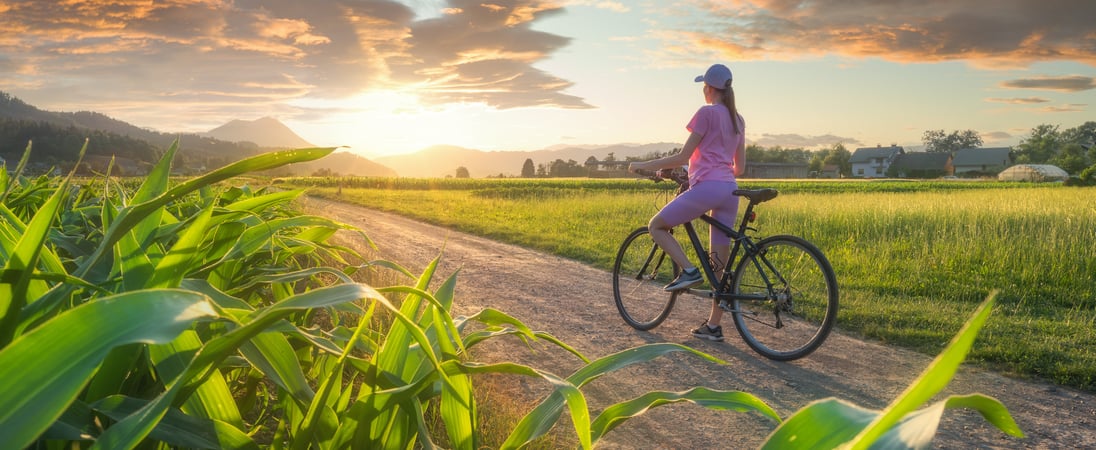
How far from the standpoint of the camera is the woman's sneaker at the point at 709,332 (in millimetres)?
5918

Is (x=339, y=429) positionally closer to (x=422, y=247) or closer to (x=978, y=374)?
(x=978, y=374)

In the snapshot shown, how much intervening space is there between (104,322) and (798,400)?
14.3ft

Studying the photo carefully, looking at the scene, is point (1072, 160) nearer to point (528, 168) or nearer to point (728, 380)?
point (528, 168)

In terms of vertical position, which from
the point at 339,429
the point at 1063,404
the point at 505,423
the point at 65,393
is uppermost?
the point at 65,393

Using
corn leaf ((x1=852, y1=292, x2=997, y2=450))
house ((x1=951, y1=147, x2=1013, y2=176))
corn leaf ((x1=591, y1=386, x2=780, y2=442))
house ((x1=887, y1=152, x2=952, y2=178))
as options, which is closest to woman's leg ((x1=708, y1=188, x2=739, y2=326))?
corn leaf ((x1=591, y1=386, x2=780, y2=442))

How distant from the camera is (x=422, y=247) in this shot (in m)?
11.9

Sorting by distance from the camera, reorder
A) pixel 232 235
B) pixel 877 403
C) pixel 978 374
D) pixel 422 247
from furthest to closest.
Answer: pixel 422 247, pixel 978 374, pixel 877 403, pixel 232 235

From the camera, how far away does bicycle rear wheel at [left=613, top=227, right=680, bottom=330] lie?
657cm

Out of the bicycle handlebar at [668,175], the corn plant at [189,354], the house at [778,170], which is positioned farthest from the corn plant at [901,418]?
the house at [778,170]

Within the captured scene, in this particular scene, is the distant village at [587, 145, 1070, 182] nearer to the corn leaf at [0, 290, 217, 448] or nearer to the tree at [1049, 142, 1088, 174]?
the tree at [1049, 142, 1088, 174]

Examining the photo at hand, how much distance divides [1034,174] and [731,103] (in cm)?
8606

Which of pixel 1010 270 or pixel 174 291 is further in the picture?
pixel 1010 270

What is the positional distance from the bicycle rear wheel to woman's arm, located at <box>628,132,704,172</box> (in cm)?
70

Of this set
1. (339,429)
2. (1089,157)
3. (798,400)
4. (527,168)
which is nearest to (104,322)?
(339,429)
